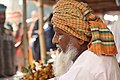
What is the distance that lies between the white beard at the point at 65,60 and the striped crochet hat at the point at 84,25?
0.32 feet

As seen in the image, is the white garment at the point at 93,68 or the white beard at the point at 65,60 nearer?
the white garment at the point at 93,68

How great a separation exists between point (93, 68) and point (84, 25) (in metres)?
0.21

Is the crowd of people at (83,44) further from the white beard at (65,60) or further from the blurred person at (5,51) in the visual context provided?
the blurred person at (5,51)

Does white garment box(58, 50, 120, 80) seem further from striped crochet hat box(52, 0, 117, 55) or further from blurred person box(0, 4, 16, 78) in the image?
blurred person box(0, 4, 16, 78)

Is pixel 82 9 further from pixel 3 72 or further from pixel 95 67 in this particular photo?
pixel 3 72

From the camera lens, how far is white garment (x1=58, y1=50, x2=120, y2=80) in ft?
3.89

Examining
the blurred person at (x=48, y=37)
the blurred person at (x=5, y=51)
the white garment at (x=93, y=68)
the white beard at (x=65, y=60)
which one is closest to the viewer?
the white garment at (x=93, y=68)

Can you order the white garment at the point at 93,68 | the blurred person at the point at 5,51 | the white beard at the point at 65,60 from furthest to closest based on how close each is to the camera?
the blurred person at the point at 5,51
the white beard at the point at 65,60
the white garment at the point at 93,68

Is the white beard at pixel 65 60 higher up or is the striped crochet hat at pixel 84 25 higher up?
the striped crochet hat at pixel 84 25

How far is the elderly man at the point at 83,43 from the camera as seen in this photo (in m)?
1.21

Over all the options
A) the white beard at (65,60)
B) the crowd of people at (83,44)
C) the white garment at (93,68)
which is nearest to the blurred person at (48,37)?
the white beard at (65,60)

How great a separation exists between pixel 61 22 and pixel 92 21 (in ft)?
0.48

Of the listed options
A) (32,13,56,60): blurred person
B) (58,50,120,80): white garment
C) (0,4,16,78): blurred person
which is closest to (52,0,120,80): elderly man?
(58,50,120,80): white garment

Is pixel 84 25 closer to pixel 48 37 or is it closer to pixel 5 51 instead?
pixel 5 51
